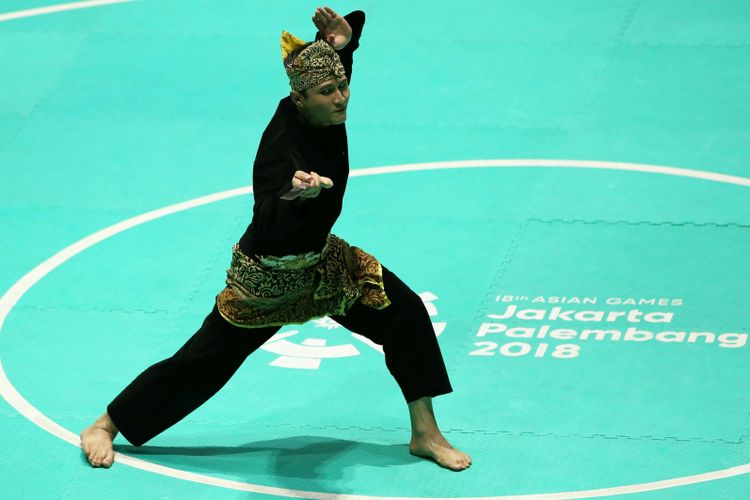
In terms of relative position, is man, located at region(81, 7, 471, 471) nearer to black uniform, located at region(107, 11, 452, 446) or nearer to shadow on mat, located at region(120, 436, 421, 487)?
black uniform, located at region(107, 11, 452, 446)

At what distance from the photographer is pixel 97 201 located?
958 centimetres

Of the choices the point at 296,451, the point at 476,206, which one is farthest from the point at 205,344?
the point at 476,206

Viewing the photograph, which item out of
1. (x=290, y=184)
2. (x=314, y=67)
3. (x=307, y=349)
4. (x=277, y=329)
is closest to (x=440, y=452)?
(x=277, y=329)

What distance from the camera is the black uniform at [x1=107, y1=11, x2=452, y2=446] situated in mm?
6137

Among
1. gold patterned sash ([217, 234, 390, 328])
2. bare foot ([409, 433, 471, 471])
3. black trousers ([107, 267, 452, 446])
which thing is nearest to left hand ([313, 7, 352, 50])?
gold patterned sash ([217, 234, 390, 328])

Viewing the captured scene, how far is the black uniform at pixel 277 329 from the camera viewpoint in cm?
614

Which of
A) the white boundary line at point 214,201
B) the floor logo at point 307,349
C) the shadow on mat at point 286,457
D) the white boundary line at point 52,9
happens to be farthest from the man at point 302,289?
the white boundary line at point 52,9

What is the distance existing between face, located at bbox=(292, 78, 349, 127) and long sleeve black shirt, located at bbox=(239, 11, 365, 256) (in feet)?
0.18

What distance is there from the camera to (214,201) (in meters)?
9.47

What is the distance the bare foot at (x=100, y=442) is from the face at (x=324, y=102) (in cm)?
187

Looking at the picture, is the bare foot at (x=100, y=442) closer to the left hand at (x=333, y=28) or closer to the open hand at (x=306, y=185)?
the open hand at (x=306, y=185)

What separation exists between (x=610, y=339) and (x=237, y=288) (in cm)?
232

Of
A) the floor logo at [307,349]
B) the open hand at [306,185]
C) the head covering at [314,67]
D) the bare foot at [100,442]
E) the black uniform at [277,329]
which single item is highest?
the head covering at [314,67]

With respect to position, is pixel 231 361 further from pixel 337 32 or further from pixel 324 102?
pixel 337 32
